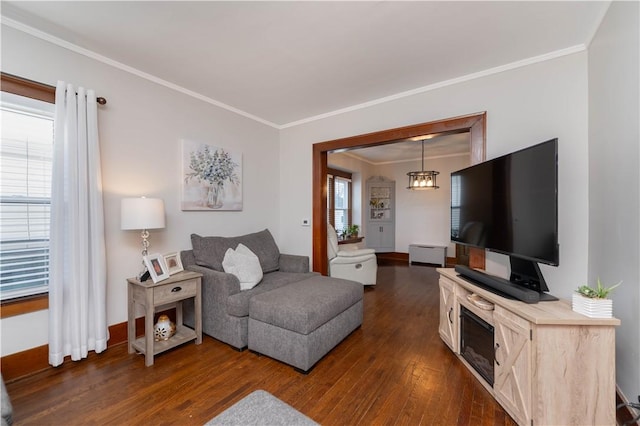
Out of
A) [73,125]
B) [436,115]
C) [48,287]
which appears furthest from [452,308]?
[73,125]

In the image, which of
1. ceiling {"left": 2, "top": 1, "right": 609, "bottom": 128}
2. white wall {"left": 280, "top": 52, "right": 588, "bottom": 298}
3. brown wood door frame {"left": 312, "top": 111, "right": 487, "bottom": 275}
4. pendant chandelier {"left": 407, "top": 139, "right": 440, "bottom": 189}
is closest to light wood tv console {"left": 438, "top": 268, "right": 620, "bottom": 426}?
white wall {"left": 280, "top": 52, "right": 588, "bottom": 298}

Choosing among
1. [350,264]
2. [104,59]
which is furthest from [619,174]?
[104,59]

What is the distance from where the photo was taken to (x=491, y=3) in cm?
173

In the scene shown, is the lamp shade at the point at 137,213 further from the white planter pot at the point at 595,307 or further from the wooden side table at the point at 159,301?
the white planter pot at the point at 595,307

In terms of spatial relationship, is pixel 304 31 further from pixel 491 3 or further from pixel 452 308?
pixel 452 308

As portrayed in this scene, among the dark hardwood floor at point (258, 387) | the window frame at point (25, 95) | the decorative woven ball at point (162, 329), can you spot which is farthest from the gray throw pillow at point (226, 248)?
the window frame at point (25, 95)

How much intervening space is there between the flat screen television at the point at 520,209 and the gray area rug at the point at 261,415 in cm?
164

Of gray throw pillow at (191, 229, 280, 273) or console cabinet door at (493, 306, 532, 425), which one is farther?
gray throw pillow at (191, 229, 280, 273)

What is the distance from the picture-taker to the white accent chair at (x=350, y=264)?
419cm

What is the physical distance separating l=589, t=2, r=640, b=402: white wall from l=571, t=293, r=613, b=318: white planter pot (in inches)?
10.1

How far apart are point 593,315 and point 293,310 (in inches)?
70.4

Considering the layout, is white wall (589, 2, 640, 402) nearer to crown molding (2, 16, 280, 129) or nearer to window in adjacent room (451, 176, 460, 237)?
window in adjacent room (451, 176, 460, 237)

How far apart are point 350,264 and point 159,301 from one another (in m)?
2.72

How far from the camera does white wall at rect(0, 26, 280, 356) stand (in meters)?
2.00
